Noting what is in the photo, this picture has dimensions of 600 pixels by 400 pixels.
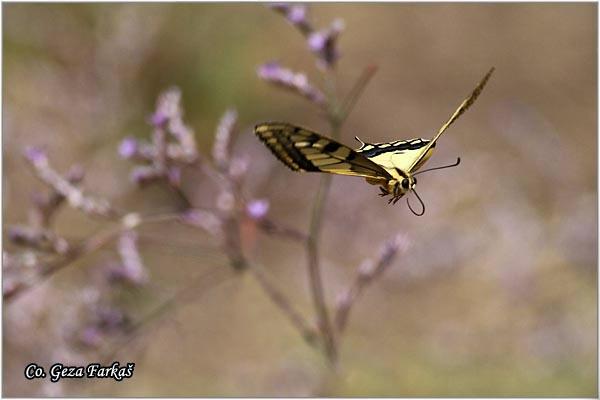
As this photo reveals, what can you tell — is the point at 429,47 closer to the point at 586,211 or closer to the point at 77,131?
the point at 586,211

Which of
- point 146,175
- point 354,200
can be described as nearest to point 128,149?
point 146,175

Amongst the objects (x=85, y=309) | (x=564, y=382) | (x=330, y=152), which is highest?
(x=564, y=382)

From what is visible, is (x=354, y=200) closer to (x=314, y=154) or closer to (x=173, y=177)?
(x=173, y=177)

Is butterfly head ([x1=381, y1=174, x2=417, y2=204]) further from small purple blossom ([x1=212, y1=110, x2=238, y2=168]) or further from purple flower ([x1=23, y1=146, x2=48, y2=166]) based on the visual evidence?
purple flower ([x1=23, y1=146, x2=48, y2=166])

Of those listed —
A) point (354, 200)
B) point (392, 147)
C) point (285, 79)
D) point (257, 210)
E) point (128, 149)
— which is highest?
point (354, 200)

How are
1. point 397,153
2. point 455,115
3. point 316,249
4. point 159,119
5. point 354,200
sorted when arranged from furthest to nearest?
point 354,200 → point 316,249 → point 159,119 → point 397,153 → point 455,115

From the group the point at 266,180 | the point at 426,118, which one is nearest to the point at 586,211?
the point at 266,180

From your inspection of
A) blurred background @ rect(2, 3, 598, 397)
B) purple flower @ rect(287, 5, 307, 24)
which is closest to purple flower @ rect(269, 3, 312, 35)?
purple flower @ rect(287, 5, 307, 24)
